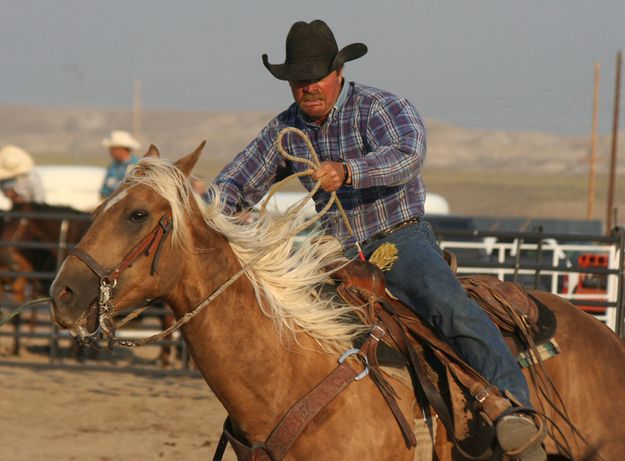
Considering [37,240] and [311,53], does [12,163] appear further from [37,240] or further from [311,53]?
[311,53]

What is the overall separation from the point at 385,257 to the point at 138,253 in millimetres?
1115

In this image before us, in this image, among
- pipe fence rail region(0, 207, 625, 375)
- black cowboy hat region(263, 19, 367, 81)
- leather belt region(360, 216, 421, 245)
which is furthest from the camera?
pipe fence rail region(0, 207, 625, 375)

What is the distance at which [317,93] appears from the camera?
13.4 feet

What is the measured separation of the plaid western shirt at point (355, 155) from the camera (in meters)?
4.03

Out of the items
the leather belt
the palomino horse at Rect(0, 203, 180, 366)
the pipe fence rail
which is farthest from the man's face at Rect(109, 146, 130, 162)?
the leather belt

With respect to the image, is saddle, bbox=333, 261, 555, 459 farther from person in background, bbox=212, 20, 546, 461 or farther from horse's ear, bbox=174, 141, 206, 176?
horse's ear, bbox=174, 141, 206, 176

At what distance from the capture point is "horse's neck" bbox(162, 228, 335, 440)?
11.9 ft

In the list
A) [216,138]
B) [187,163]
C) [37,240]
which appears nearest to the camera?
[187,163]

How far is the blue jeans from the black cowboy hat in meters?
0.84

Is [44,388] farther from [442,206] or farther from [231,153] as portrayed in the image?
[231,153]

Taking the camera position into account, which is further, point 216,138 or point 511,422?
point 216,138

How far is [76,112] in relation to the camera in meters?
131

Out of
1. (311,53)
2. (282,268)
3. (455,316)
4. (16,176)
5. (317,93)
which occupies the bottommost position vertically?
(455,316)

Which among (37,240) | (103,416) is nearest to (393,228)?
(103,416)
